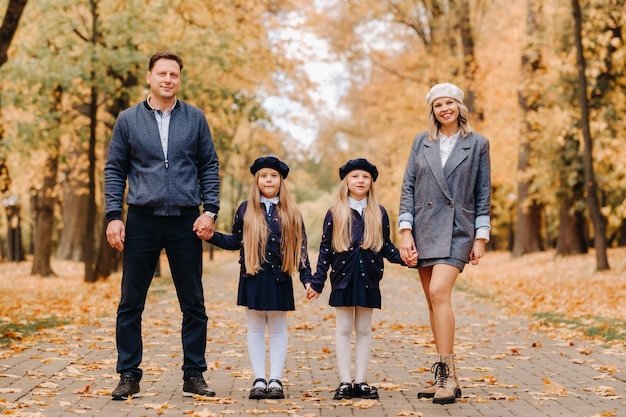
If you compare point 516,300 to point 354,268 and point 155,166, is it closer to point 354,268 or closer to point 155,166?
point 354,268

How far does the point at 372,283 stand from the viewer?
6.60 meters

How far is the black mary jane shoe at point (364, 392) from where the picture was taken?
6523mm

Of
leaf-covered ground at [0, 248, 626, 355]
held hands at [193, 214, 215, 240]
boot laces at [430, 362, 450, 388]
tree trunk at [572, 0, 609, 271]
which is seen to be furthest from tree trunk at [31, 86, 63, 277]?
boot laces at [430, 362, 450, 388]

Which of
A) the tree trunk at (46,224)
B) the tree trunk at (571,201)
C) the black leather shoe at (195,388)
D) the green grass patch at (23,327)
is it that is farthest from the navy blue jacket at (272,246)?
the tree trunk at (571,201)

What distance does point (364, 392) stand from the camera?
6.55 m

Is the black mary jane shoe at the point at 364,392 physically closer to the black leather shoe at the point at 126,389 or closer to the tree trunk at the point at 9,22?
the black leather shoe at the point at 126,389

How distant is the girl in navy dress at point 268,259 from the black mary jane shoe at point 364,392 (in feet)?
1.75

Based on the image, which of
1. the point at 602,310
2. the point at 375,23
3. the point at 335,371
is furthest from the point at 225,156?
the point at 335,371

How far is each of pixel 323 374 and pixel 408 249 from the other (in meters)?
1.88

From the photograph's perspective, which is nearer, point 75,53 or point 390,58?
point 75,53

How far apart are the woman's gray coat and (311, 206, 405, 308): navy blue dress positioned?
0.25 meters

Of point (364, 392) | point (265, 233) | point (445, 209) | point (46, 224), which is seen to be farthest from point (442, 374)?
point (46, 224)

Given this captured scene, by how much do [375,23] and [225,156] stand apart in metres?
10.3

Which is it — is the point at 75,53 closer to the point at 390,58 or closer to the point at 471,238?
the point at 471,238
